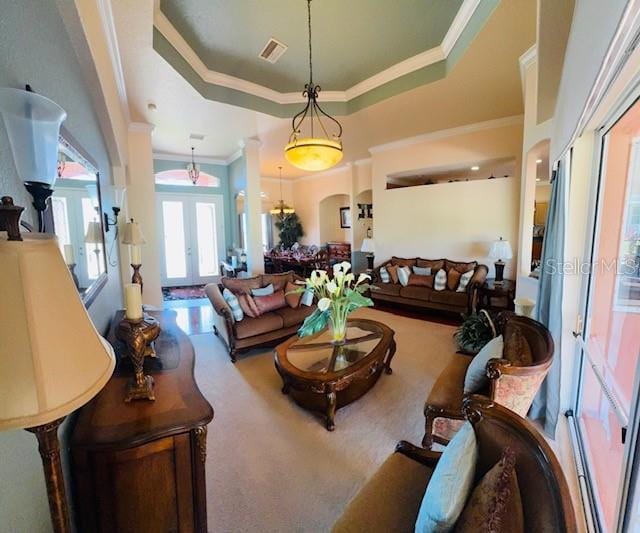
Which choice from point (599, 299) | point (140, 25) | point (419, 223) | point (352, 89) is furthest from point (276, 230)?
point (599, 299)

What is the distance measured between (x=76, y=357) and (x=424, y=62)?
4316mm

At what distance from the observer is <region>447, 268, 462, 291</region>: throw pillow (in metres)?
5.14

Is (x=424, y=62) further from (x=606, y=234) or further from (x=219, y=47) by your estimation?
(x=606, y=234)

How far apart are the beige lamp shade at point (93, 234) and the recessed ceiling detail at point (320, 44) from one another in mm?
1918

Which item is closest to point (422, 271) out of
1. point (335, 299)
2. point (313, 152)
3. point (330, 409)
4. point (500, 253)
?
point (500, 253)

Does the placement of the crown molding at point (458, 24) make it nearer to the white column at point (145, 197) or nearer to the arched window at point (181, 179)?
the white column at point (145, 197)

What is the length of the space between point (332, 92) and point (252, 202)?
7.59ft

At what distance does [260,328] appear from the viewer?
381 centimetres

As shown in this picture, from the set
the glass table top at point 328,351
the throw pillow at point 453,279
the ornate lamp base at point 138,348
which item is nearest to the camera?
the ornate lamp base at point 138,348

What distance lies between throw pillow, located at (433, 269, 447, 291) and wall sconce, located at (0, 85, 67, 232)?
5.19 metres

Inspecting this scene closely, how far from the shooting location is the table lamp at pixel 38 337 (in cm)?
49

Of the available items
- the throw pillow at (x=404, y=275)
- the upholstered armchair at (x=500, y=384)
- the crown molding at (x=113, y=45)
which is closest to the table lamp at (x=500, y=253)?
the throw pillow at (x=404, y=275)

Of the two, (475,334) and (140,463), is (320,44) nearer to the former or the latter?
(475,334)

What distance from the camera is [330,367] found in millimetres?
2600
